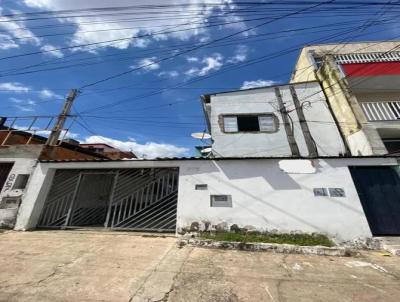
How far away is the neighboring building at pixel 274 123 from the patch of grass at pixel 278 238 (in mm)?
4118

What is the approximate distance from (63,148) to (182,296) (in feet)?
33.0

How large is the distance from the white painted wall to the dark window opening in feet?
12.1

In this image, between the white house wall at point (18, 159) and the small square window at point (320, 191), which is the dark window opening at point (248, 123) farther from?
the white house wall at point (18, 159)

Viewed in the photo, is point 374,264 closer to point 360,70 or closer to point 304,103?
point 304,103

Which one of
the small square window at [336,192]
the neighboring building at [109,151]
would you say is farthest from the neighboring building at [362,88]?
the neighboring building at [109,151]

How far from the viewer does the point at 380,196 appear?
6945 mm

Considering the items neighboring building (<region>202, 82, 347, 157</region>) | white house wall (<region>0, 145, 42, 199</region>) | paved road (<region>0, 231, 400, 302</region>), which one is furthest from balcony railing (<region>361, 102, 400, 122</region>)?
white house wall (<region>0, 145, 42, 199</region>)

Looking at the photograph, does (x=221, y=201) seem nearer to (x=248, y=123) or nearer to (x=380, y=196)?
(x=380, y=196)

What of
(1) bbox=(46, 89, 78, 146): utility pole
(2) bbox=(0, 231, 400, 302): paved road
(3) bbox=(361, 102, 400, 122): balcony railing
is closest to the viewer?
(2) bbox=(0, 231, 400, 302): paved road

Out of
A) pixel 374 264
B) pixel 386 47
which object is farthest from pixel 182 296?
pixel 386 47

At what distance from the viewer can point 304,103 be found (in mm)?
11219

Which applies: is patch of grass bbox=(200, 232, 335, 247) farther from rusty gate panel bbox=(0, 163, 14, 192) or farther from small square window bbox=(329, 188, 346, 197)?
rusty gate panel bbox=(0, 163, 14, 192)

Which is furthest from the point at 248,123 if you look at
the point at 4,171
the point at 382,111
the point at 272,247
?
the point at 4,171

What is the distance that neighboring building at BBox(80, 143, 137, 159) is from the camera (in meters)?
26.1
